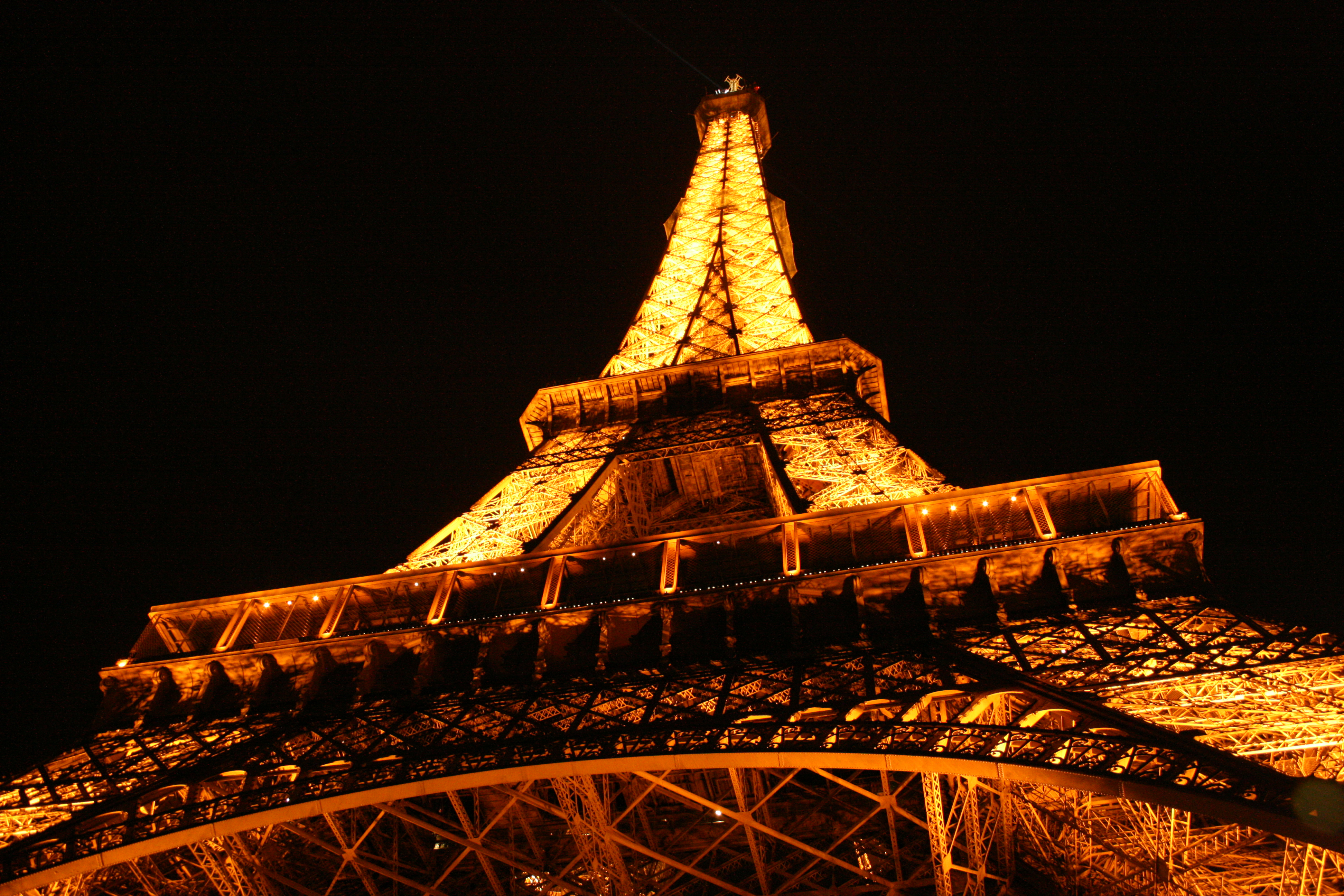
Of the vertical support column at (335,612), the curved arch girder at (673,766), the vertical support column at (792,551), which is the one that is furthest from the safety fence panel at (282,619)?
the vertical support column at (792,551)

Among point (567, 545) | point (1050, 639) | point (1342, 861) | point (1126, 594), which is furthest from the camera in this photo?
point (567, 545)

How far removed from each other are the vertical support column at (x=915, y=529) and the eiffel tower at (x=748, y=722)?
0.15ft

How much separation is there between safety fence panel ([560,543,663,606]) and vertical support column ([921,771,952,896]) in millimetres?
5484

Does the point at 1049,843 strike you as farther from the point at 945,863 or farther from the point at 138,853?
the point at 138,853

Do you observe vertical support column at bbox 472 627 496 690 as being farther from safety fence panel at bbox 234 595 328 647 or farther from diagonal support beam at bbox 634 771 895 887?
diagonal support beam at bbox 634 771 895 887

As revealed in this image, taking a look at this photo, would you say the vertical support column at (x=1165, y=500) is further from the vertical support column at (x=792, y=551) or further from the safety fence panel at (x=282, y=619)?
the safety fence panel at (x=282, y=619)

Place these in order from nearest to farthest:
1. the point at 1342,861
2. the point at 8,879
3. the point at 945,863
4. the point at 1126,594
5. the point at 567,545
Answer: the point at 1342,861, the point at 8,879, the point at 945,863, the point at 1126,594, the point at 567,545

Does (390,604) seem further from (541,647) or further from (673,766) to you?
(673,766)

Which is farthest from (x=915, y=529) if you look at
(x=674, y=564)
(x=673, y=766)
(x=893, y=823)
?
(x=673, y=766)

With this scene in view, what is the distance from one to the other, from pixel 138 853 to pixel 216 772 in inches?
59.2

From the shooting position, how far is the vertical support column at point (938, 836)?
10438mm

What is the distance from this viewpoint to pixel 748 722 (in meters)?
9.80

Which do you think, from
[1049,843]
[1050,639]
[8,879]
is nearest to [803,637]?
[1050,639]

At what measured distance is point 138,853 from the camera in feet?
32.1
